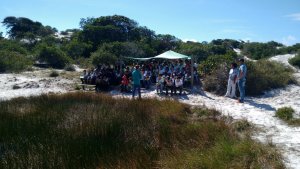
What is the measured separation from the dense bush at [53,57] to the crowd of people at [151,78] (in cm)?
1647

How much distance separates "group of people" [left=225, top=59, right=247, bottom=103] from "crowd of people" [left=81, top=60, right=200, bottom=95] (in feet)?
7.59

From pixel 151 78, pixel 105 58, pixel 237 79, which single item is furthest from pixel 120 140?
pixel 105 58

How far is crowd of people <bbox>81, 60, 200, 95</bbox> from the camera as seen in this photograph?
16234 mm

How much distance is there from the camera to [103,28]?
4709cm

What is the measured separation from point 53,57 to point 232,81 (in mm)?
24569

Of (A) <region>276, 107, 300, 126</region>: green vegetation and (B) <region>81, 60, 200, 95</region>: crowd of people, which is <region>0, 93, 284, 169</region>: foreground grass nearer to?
(A) <region>276, 107, 300, 126</region>: green vegetation

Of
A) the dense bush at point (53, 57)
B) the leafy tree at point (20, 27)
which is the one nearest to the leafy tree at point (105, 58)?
the dense bush at point (53, 57)

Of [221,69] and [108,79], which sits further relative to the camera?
[108,79]

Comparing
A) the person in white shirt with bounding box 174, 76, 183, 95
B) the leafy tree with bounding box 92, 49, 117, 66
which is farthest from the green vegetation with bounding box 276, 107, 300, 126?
the leafy tree with bounding box 92, 49, 117, 66

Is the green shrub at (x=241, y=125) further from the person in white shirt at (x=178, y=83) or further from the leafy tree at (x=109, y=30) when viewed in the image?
the leafy tree at (x=109, y=30)

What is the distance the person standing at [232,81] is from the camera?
14.3 metres

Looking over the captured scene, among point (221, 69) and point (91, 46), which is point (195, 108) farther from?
point (91, 46)

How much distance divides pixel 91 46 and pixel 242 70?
32404mm

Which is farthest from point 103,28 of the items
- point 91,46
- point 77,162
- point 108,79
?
point 77,162
